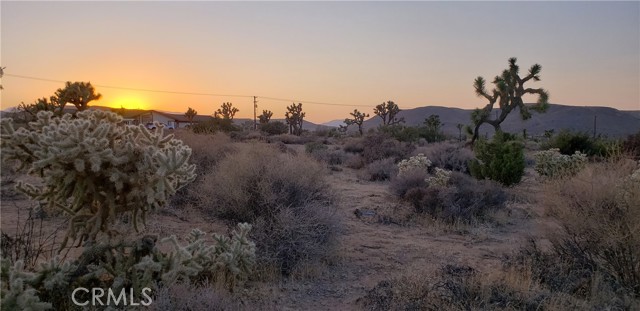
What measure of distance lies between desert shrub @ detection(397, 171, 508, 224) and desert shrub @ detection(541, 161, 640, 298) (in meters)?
3.48

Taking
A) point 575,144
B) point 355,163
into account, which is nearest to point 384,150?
point 355,163

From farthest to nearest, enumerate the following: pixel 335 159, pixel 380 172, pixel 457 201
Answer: pixel 335 159
pixel 380 172
pixel 457 201

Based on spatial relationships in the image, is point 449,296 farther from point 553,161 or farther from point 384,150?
point 384,150

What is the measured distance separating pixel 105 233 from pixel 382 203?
7961 mm

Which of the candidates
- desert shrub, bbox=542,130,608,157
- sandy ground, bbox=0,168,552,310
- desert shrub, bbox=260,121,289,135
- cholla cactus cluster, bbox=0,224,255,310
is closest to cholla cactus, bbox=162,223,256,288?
cholla cactus cluster, bbox=0,224,255,310

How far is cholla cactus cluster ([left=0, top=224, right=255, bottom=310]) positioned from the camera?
3572mm

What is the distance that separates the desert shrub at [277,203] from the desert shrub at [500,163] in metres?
7.53

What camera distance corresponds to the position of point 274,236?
6.41 metres

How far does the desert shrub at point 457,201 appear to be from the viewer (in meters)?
9.51

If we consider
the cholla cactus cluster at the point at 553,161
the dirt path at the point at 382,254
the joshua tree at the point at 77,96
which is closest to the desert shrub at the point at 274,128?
the joshua tree at the point at 77,96

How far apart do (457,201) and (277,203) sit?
4.31 metres

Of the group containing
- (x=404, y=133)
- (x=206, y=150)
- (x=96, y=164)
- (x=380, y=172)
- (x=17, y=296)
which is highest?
(x=96, y=164)

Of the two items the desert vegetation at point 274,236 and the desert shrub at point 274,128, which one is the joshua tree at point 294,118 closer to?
the desert shrub at point 274,128

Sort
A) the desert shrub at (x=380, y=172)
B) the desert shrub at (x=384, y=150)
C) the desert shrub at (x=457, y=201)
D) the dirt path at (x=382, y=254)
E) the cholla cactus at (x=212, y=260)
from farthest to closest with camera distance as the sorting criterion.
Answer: the desert shrub at (x=384, y=150), the desert shrub at (x=380, y=172), the desert shrub at (x=457, y=201), the dirt path at (x=382, y=254), the cholla cactus at (x=212, y=260)
